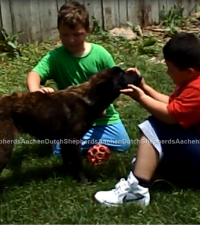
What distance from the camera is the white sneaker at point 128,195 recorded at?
12.4 feet

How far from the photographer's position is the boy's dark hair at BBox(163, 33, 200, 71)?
3693mm

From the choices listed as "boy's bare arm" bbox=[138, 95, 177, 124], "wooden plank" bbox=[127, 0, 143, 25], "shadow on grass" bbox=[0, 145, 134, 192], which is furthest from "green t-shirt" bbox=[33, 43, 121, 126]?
"wooden plank" bbox=[127, 0, 143, 25]

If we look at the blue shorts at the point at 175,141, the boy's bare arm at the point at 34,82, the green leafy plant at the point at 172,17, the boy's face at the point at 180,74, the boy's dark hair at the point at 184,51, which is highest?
the boy's dark hair at the point at 184,51

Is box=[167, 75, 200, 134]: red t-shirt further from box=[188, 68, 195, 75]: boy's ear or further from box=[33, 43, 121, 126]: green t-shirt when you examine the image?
box=[33, 43, 121, 126]: green t-shirt

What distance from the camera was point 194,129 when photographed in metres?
3.86

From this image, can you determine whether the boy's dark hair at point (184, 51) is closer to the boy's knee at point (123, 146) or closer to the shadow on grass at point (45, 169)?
the shadow on grass at point (45, 169)

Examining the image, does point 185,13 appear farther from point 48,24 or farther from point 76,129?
point 76,129

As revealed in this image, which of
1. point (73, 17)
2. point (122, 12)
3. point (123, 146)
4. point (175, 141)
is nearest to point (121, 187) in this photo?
point (175, 141)

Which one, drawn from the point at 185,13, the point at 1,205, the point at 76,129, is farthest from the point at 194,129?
the point at 185,13

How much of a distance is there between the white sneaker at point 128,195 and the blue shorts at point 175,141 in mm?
279

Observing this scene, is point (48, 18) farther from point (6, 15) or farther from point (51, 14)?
point (6, 15)

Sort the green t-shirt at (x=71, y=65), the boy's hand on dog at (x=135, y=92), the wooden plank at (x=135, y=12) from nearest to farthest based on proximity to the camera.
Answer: the boy's hand on dog at (x=135, y=92) → the green t-shirt at (x=71, y=65) → the wooden plank at (x=135, y=12)

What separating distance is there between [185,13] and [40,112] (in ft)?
21.1

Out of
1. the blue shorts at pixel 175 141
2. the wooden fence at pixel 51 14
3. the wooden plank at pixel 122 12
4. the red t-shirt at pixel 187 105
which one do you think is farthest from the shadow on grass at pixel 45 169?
the wooden plank at pixel 122 12
